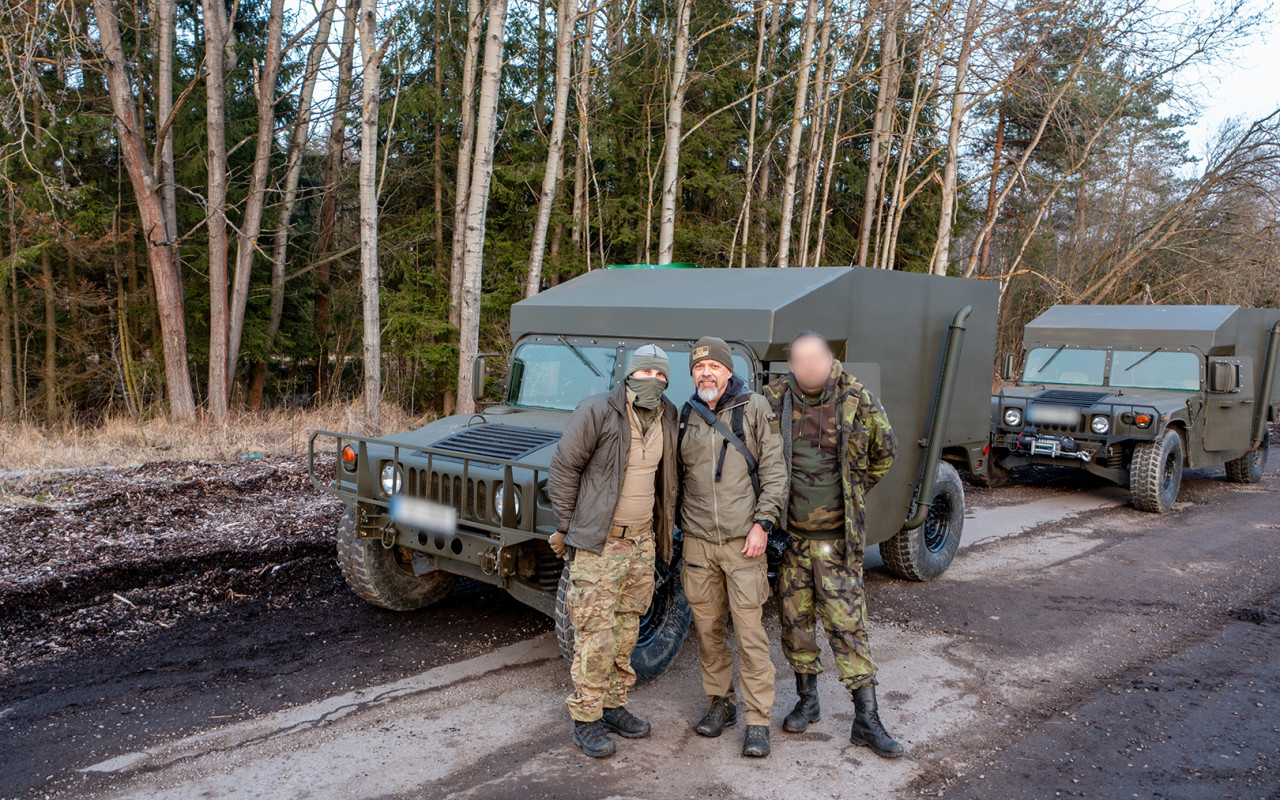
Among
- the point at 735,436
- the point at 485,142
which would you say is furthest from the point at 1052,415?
the point at 485,142

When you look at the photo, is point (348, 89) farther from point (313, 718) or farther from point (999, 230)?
point (999, 230)

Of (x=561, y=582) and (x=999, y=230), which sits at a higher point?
(x=999, y=230)

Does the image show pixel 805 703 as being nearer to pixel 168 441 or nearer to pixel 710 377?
pixel 710 377

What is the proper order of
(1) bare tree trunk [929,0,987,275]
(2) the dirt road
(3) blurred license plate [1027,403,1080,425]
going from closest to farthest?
1. (2) the dirt road
2. (3) blurred license plate [1027,403,1080,425]
3. (1) bare tree trunk [929,0,987,275]

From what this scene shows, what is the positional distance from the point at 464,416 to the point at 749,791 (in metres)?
3.13

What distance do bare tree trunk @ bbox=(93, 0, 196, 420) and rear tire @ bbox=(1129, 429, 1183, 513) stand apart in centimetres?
1290

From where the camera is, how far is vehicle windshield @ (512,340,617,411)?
5.42 metres

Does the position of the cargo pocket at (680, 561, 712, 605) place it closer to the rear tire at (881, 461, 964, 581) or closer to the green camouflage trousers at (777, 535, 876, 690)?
the green camouflage trousers at (777, 535, 876, 690)

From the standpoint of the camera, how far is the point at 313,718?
4.08m

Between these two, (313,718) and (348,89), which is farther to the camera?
(348,89)

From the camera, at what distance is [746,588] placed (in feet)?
12.5

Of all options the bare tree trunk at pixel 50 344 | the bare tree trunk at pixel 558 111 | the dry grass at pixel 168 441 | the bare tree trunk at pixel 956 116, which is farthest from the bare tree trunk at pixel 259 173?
the bare tree trunk at pixel 956 116

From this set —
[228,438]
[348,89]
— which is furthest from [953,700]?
[348,89]

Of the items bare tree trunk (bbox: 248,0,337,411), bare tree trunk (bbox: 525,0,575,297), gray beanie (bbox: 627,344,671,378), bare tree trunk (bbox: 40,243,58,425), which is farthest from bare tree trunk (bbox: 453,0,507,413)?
bare tree trunk (bbox: 40,243,58,425)
